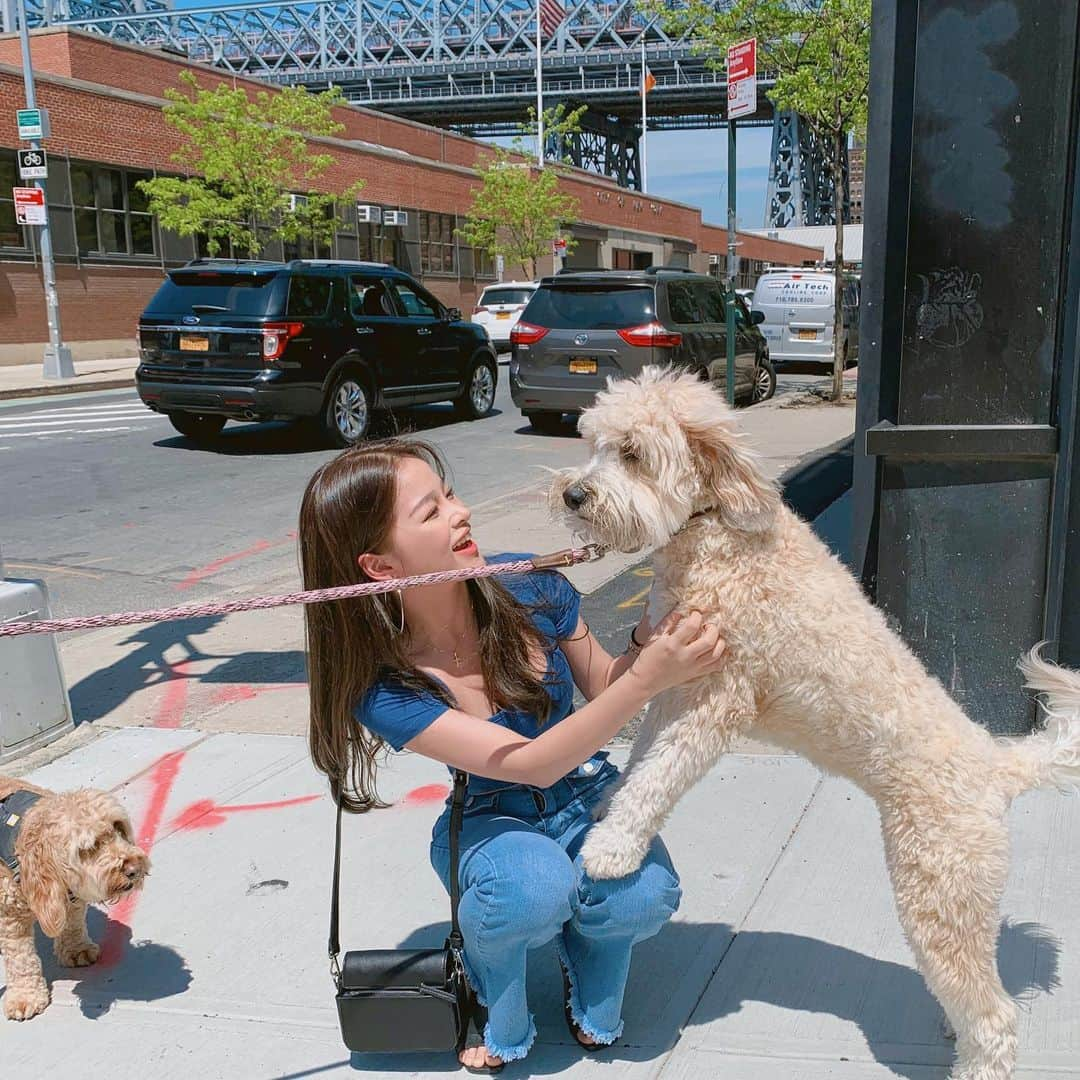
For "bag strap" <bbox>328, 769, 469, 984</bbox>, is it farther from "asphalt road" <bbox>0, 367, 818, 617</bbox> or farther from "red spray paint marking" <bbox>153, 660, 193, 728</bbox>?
"asphalt road" <bbox>0, 367, 818, 617</bbox>

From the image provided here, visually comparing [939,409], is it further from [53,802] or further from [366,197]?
[366,197]

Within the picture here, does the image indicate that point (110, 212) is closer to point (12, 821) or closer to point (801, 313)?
point (801, 313)

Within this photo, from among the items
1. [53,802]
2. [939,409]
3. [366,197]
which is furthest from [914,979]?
[366,197]

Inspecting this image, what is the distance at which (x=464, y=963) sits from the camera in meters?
2.52

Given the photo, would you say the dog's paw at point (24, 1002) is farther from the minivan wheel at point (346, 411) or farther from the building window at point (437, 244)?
the building window at point (437, 244)

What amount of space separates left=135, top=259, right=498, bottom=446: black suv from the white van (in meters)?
10.4

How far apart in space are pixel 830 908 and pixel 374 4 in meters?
98.7

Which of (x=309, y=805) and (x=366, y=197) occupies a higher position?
(x=366, y=197)

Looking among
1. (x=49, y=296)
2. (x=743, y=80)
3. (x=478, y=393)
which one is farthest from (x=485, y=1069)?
(x=49, y=296)

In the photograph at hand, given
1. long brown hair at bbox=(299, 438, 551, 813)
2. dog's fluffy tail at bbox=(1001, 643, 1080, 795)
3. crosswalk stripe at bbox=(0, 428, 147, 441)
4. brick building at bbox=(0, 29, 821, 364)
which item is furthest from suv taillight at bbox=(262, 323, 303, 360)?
brick building at bbox=(0, 29, 821, 364)

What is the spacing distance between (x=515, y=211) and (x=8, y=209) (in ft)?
62.2

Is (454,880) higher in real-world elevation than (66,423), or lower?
higher

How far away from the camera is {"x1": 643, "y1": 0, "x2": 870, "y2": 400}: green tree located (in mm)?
15445

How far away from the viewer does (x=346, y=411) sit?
1310 cm
